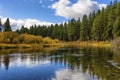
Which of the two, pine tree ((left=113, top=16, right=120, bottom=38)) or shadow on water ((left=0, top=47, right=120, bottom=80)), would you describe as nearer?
shadow on water ((left=0, top=47, right=120, bottom=80))

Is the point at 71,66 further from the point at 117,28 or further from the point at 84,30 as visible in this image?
the point at 84,30

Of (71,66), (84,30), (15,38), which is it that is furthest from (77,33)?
(71,66)

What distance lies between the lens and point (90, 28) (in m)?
106

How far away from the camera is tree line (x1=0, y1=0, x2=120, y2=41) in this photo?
89812 mm

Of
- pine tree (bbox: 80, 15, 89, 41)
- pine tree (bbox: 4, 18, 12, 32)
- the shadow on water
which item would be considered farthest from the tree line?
the shadow on water

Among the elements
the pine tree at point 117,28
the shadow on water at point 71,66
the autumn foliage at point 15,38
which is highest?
the pine tree at point 117,28

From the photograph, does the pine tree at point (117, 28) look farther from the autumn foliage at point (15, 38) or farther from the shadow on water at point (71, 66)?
the shadow on water at point (71, 66)

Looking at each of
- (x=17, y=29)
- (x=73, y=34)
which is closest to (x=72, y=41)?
(x=73, y=34)

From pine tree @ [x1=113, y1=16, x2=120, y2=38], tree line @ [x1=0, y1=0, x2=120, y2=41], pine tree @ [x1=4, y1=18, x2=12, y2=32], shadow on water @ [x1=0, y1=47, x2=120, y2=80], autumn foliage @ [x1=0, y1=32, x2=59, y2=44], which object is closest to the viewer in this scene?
shadow on water @ [x1=0, y1=47, x2=120, y2=80]

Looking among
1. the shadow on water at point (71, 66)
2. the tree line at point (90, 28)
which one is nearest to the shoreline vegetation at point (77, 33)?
the tree line at point (90, 28)

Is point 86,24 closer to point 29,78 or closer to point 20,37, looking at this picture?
point 20,37

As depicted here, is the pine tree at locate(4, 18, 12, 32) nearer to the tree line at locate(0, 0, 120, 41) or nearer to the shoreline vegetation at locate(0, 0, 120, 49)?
the shoreline vegetation at locate(0, 0, 120, 49)

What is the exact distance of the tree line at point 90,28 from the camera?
89812 millimetres

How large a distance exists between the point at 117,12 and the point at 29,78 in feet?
241
